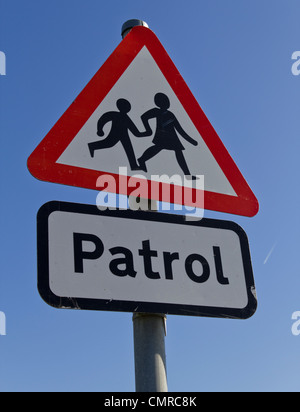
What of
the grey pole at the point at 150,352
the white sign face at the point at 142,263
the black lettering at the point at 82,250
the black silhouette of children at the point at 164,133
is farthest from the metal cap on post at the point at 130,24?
the grey pole at the point at 150,352

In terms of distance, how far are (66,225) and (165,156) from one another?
0.45 metres

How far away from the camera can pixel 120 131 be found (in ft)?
5.64

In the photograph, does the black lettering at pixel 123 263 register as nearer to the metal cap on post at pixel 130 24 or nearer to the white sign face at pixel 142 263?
the white sign face at pixel 142 263

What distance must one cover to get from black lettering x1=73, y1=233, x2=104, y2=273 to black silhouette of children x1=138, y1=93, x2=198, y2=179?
1.06 feet

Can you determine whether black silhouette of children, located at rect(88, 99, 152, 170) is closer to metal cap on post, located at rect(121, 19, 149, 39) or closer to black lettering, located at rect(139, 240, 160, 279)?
black lettering, located at rect(139, 240, 160, 279)

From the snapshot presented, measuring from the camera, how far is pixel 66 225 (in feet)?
4.78

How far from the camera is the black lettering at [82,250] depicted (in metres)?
1.43

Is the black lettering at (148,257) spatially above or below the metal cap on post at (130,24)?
below

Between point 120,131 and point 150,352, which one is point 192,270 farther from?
point 120,131

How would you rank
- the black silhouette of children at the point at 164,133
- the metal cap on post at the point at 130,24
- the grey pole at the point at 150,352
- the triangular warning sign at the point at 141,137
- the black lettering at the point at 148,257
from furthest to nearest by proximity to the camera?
the metal cap on post at the point at 130,24 → the black silhouette of children at the point at 164,133 → the triangular warning sign at the point at 141,137 → the black lettering at the point at 148,257 → the grey pole at the point at 150,352

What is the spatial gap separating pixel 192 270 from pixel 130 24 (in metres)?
0.99

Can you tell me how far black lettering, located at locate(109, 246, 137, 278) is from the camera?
4.80ft

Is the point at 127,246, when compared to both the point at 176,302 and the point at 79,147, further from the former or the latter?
the point at 79,147

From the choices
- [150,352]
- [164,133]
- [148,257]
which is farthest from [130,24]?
[150,352]
